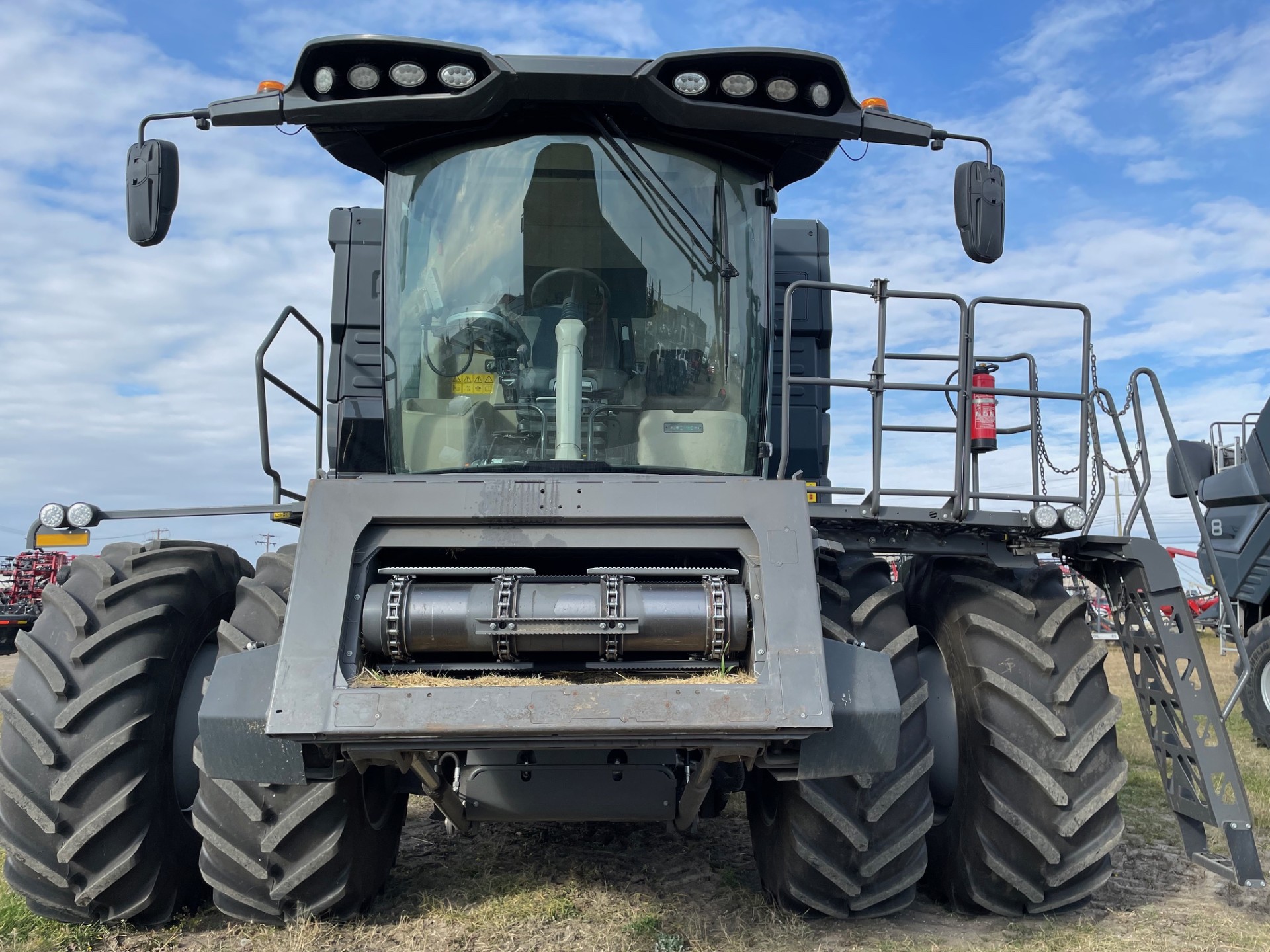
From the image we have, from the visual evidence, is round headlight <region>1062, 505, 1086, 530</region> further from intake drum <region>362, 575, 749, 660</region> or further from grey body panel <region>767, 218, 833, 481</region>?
grey body panel <region>767, 218, 833, 481</region>

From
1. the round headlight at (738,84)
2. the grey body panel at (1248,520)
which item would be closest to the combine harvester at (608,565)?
the round headlight at (738,84)

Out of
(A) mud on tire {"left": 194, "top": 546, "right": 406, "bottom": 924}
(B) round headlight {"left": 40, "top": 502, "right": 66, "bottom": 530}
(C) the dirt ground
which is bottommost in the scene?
(C) the dirt ground

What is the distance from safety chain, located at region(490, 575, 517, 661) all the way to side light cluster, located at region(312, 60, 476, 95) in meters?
2.04

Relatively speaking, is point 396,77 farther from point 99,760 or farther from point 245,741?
point 99,760

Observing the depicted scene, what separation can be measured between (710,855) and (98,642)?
305 centimetres

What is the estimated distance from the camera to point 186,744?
166 inches

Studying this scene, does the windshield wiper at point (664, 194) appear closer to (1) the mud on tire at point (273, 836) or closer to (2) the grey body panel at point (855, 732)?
(2) the grey body panel at point (855, 732)

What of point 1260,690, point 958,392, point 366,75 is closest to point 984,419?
point 958,392

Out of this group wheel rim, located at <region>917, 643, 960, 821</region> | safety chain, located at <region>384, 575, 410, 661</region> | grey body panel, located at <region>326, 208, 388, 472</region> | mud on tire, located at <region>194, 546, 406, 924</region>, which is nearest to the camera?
safety chain, located at <region>384, 575, 410, 661</region>

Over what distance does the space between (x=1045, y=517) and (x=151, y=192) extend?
3919 mm

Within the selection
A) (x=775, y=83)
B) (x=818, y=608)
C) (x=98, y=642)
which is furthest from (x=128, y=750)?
(x=775, y=83)

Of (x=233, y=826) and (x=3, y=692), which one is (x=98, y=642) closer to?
(x=3, y=692)

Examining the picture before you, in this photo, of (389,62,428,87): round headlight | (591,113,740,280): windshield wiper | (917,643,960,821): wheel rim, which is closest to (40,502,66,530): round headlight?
(389,62,428,87): round headlight

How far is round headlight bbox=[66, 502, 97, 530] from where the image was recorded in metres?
4.20
